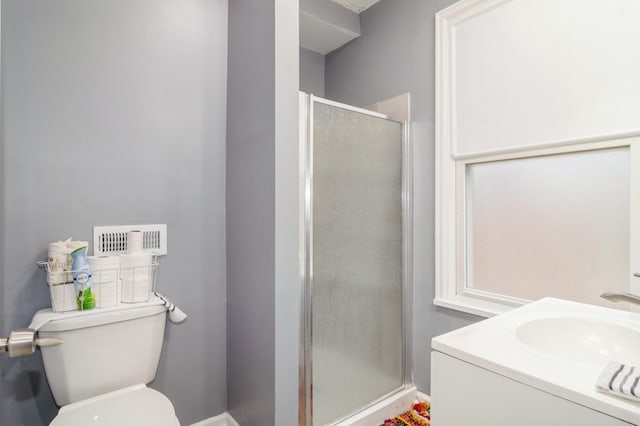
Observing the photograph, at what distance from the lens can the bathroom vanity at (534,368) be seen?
2.14 feet

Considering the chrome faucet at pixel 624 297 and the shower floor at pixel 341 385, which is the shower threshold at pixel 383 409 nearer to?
the shower floor at pixel 341 385

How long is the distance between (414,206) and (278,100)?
1.07 m

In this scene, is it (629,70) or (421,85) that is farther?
(421,85)

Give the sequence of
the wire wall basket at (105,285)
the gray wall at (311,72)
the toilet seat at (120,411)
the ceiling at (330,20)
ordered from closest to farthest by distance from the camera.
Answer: the toilet seat at (120,411) < the wire wall basket at (105,285) < the ceiling at (330,20) < the gray wall at (311,72)

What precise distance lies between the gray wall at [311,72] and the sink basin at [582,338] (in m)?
2.09

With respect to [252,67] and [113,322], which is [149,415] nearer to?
[113,322]

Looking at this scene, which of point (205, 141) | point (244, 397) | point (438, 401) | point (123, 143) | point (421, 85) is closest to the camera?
point (438, 401)

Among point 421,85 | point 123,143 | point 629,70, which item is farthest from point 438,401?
point 421,85

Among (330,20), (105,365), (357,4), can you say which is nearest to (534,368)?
(105,365)

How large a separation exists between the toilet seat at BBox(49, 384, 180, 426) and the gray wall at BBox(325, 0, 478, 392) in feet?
4.55

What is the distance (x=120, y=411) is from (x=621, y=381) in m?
1.38

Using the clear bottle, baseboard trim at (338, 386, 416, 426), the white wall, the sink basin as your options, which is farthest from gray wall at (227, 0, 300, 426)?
the white wall

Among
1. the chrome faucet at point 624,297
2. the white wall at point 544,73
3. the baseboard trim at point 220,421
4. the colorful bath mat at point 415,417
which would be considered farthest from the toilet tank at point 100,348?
the white wall at point 544,73

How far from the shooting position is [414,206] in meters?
1.99
